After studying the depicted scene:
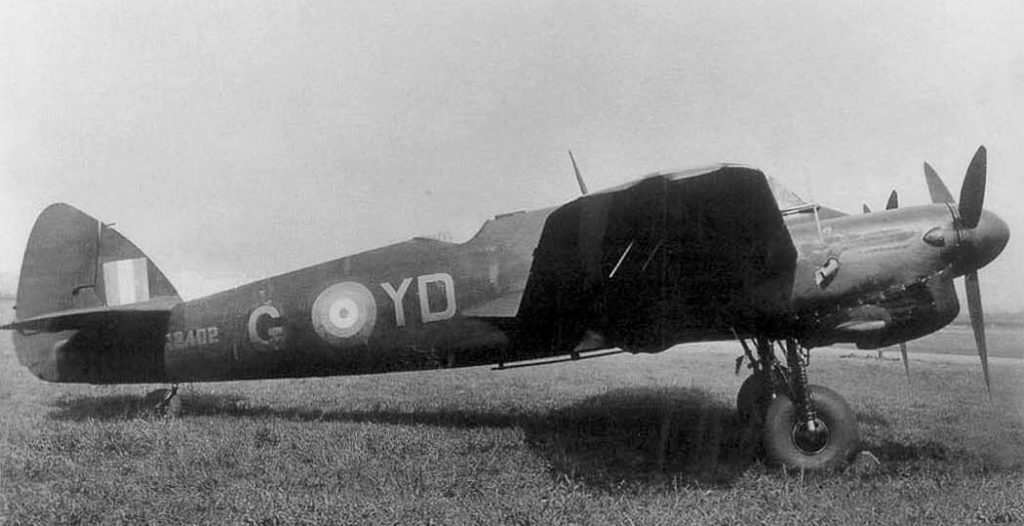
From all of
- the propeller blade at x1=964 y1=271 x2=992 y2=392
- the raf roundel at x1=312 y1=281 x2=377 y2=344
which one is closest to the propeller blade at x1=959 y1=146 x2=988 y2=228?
the propeller blade at x1=964 y1=271 x2=992 y2=392

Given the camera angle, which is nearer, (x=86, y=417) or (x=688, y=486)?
(x=688, y=486)

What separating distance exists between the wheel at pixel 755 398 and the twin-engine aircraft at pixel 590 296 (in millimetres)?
21

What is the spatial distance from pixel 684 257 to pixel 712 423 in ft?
8.10

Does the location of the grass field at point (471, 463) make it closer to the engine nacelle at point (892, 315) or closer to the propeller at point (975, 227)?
the engine nacelle at point (892, 315)

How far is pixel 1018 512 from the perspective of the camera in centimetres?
387

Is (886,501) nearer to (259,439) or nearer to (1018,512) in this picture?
(1018,512)

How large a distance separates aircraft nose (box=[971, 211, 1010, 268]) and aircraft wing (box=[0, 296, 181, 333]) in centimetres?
721

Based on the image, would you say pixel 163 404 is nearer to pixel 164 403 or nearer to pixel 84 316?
pixel 164 403

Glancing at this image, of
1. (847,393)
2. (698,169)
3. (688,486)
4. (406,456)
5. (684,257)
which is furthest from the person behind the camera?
(847,393)

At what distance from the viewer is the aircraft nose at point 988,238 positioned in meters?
4.75

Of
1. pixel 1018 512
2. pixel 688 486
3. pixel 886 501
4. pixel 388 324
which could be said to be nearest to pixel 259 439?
pixel 388 324

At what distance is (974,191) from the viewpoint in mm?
4609

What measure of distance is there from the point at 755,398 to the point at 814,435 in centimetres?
99

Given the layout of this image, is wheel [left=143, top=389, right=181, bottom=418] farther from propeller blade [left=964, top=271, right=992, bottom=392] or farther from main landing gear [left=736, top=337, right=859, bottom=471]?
propeller blade [left=964, top=271, right=992, bottom=392]
